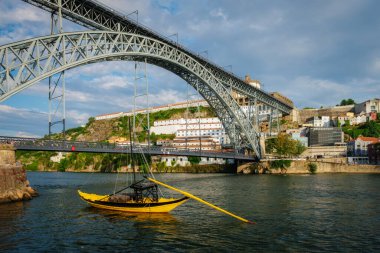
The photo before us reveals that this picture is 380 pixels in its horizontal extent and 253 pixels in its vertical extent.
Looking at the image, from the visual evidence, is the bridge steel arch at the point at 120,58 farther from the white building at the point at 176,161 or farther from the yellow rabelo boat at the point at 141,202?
the white building at the point at 176,161

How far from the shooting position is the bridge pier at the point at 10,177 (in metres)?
30.7

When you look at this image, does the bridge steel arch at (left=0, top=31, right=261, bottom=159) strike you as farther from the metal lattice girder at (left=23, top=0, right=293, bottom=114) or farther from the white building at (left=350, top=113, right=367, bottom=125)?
the white building at (left=350, top=113, right=367, bottom=125)

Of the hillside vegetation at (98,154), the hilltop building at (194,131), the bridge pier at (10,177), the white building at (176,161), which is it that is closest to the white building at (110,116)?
the hillside vegetation at (98,154)

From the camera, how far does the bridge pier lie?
30.7 m

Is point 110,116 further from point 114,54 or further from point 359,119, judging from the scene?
point 114,54

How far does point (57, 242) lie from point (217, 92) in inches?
2069

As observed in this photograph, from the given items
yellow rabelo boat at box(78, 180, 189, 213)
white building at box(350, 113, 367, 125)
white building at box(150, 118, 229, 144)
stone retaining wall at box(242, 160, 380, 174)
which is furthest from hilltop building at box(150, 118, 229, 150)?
yellow rabelo boat at box(78, 180, 189, 213)

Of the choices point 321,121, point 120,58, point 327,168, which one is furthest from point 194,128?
point 120,58

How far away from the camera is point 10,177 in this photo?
31172 mm

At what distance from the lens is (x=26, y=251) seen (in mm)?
17062

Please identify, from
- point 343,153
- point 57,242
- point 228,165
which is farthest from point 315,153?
point 57,242

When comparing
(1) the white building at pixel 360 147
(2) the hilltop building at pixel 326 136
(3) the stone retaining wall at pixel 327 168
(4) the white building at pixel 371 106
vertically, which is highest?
(4) the white building at pixel 371 106

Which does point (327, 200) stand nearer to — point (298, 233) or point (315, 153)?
point (298, 233)

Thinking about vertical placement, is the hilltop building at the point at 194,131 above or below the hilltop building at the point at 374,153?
above
